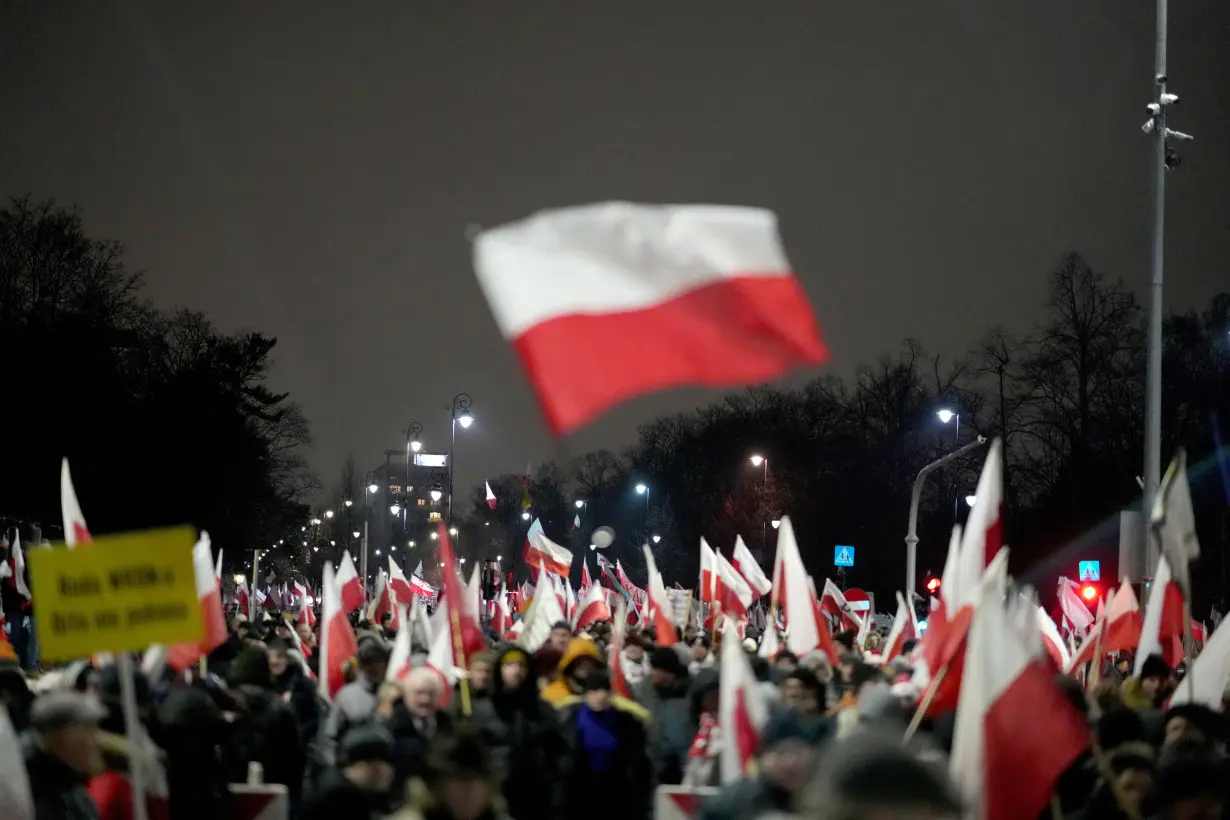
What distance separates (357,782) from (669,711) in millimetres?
4048

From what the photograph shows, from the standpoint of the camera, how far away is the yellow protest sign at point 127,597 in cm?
611

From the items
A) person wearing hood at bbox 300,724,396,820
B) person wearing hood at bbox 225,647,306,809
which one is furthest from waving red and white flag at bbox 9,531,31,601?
person wearing hood at bbox 300,724,396,820

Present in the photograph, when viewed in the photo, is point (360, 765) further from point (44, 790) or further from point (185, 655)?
point (185, 655)

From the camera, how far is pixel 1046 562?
2029 inches

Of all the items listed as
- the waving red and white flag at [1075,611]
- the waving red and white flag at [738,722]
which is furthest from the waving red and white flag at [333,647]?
the waving red and white flag at [1075,611]

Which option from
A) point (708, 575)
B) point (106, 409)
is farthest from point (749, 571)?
point (106, 409)

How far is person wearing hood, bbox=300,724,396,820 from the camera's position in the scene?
5680mm

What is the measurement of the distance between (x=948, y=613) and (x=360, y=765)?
5576mm

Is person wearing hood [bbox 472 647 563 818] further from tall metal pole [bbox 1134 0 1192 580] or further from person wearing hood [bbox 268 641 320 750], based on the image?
tall metal pole [bbox 1134 0 1192 580]

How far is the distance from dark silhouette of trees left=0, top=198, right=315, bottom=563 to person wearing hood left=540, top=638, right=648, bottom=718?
38508mm

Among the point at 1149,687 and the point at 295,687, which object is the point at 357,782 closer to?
the point at 295,687

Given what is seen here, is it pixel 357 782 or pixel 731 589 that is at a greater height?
pixel 731 589

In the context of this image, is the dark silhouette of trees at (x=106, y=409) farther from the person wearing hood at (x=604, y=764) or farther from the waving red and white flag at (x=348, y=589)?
the person wearing hood at (x=604, y=764)

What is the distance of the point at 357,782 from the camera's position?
6.15 metres
